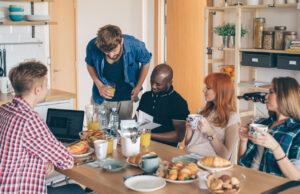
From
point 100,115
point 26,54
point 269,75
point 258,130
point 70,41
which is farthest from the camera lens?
point 70,41

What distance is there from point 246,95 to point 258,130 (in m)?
2.19

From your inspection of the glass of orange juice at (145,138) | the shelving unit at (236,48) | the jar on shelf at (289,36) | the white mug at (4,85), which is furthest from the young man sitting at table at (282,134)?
the white mug at (4,85)

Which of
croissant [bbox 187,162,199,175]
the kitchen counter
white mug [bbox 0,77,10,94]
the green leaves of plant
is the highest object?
the green leaves of plant

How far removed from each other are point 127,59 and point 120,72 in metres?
0.13

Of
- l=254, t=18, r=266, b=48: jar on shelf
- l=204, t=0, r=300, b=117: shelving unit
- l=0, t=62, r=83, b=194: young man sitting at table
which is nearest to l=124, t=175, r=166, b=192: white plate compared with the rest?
l=0, t=62, r=83, b=194: young man sitting at table

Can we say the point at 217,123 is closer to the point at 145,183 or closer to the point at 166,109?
the point at 166,109

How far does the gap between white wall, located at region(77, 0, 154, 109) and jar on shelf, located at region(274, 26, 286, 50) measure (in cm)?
248

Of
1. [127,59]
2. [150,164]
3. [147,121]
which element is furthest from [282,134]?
[127,59]

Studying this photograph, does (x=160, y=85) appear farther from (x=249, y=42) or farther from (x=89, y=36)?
(x=89, y=36)

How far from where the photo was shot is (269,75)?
441 cm

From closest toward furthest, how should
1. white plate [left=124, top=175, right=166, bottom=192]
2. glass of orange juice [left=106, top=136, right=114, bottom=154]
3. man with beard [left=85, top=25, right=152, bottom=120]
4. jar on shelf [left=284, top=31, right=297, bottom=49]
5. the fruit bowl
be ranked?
the fruit bowl
white plate [left=124, top=175, right=166, bottom=192]
glass of orange juice [left=106, top=136, right=114, bottom=154]
man with beard [left=85, top=25, right=152, bottom=120]
jar on shelf [left=284, top=31, right=297, bottom=49]

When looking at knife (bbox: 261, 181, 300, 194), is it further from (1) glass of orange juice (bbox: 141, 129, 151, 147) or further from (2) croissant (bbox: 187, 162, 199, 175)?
(1) glass of orange juice (bbox: 141, 129, 151, 147)

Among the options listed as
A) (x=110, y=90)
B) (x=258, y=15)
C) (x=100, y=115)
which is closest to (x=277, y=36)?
(x=258, y=15)

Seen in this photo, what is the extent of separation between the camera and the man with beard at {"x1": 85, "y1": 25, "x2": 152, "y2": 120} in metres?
3.62
